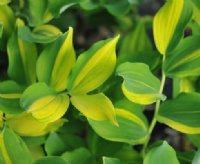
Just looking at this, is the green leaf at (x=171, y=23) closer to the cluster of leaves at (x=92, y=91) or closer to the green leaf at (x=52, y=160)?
the cluster of leaves at (x=92, y=91)

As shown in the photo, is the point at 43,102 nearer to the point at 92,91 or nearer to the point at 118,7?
the point at 92,91

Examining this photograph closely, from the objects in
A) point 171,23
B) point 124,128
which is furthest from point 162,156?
point 171,23

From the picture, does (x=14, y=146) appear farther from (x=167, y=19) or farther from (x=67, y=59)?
(x=167, y=19)

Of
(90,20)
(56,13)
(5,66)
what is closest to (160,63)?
(56,13)

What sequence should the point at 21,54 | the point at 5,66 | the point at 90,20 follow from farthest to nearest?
1. the point at 90,20
2. the point at 5,66
3. the point at 21,54

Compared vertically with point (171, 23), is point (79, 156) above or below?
below
